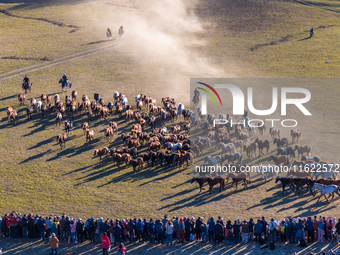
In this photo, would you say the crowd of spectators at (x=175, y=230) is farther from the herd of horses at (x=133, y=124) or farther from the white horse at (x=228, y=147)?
the white horse at (x=228, y=147)

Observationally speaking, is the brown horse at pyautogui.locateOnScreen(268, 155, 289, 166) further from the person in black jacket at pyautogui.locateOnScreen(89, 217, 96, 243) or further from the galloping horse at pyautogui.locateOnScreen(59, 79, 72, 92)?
the galloping horse at pyautogui.locateOnScreen(59, 79, 72, 92)

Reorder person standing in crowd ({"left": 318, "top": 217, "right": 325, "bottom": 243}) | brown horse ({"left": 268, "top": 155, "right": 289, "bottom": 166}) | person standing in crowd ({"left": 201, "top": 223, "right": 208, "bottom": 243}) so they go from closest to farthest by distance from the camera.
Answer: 1. person standing in crowd ({"left": 318, "top": 217, "right": 325, "bottom": 243})
2. person standing in crowd ({"left": 201, "top": 223, "right": 208, "bottom": 243})
3. brown horse ({"left": 268, "top": 155, "right": 289, "bottom": 166})

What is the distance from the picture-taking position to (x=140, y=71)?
200 ft

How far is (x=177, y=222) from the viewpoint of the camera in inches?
1043

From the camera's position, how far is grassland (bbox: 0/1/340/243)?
104 feet

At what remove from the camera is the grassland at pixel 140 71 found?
104 ft

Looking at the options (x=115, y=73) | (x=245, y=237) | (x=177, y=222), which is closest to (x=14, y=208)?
(x=177, y=222)

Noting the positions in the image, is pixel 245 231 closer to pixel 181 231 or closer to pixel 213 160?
pixel 181 231

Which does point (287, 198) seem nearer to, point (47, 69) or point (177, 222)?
point (177, 222)

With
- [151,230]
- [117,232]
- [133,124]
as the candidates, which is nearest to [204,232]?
[151,230]

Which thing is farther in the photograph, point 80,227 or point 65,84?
point 65,84

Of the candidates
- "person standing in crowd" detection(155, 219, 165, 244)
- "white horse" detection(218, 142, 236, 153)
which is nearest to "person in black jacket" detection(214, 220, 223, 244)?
"person standing in crowd" detection(155, 219, 165, 244)

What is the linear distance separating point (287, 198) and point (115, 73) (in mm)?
35228

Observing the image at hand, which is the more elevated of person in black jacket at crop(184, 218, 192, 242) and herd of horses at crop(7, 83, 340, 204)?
herd of horses at crop(7, 83, 340, 204)
